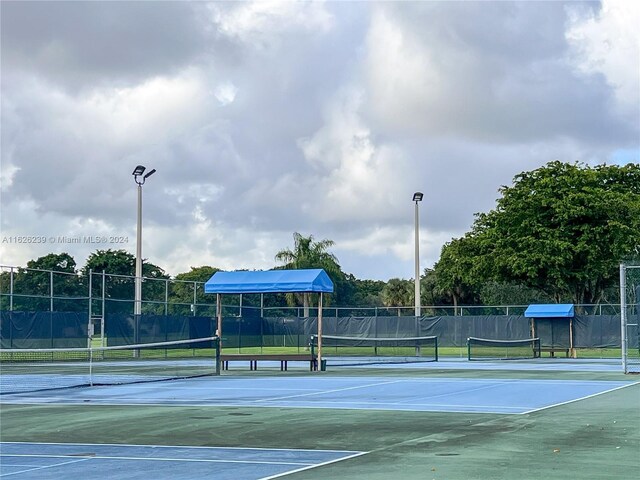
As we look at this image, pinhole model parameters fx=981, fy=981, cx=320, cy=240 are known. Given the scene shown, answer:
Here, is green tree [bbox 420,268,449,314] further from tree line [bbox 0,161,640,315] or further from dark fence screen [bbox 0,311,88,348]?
dark fence screen [bbox 0,311,88,348]

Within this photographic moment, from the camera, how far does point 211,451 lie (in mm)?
10414

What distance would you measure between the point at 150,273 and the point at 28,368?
2453 inches

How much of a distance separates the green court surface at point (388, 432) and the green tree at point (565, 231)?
119ft

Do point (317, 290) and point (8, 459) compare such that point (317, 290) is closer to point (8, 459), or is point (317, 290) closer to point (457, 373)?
point (457, 373)

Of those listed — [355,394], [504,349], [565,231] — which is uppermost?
[565,231]

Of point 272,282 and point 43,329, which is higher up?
point 272,282

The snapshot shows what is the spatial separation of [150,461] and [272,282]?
18661 mm

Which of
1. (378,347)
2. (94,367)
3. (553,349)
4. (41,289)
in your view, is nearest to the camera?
(94,367)

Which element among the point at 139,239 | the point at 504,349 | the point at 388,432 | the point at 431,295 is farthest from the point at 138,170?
the point at 431,295

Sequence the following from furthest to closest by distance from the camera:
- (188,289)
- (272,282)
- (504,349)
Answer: (188,289) → (504,349) → (272,282)

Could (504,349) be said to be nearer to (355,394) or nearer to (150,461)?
(355,394)

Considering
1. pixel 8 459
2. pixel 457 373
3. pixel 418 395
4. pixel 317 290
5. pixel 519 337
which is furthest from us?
pixel 519 337

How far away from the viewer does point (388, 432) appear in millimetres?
11938

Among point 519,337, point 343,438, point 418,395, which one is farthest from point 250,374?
point 519,337
